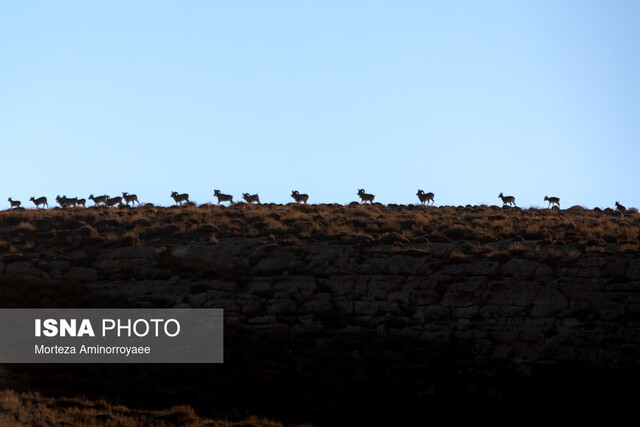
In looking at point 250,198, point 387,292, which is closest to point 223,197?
point 250,198

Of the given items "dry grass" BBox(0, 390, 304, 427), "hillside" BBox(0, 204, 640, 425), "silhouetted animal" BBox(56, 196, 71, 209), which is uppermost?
"silhouetted animal" BBox(56, 196, 71, 209)

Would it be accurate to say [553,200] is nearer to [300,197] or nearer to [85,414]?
[300,197]

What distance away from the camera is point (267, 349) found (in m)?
31.8

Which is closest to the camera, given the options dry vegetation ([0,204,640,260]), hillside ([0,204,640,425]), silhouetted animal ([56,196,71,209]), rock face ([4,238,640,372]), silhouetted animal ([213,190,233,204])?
hillside ([0,204,640,425])

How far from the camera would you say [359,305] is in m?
34.2

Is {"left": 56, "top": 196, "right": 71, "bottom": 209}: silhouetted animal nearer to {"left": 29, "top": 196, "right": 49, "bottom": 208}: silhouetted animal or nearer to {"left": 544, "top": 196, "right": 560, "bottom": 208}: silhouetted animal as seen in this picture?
{"left": 29, "top": 196, "right": 49, "bottom": 208}: silhouetted animal

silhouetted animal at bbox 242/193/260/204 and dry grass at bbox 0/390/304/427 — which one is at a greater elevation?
silhouetted animal at bbox 242/193/260/204

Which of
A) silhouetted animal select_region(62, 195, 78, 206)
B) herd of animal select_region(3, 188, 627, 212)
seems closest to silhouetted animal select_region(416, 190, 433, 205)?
herd of animal select_region(3, 188, 627, 212)

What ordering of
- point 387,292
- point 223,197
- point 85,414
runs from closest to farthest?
point 85,414 → point 387,292 → point 223,197

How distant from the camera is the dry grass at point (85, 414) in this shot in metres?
24.6

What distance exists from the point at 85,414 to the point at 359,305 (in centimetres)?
1251

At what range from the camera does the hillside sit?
2833 centimetres

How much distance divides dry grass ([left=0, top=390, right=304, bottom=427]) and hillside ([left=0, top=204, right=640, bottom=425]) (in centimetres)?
81

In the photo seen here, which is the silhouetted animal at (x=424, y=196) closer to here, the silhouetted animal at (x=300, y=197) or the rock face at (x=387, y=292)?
the silhouetted animal at (x=300, y=197)
